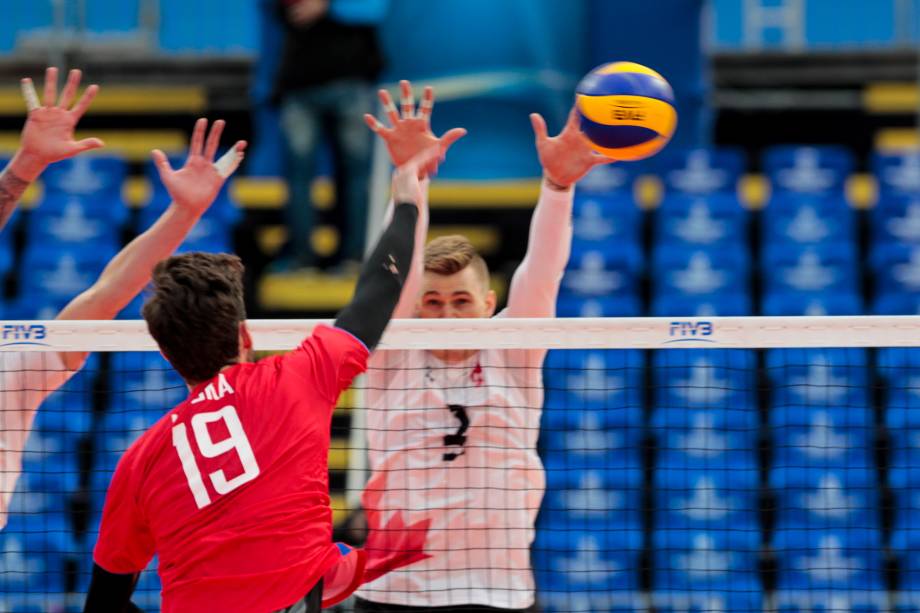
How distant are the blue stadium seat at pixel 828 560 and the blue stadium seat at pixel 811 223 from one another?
2.54 meters

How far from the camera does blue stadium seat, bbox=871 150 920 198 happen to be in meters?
10.4

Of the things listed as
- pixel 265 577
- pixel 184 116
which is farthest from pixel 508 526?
pixel 184 116

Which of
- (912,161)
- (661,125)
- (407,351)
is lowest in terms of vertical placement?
(407,351)

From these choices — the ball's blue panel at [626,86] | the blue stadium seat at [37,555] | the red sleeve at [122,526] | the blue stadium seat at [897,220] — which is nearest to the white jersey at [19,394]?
the red sleeve at [122,526]

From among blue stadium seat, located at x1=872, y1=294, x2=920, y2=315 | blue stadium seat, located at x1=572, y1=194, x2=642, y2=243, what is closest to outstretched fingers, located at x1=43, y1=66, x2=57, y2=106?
blue stadium seat, located at x1=572, y1=194, x2=642, y2=243

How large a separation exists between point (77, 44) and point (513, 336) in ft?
30.8

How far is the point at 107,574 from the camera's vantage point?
3549 millimetres

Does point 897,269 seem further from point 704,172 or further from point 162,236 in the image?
point 162,236

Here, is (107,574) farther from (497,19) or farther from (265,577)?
(497,19)

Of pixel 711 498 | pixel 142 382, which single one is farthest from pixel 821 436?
pixel 142 382

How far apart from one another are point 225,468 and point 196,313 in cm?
40

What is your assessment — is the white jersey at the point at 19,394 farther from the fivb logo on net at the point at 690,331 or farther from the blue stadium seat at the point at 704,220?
the blue stadium seat at the point at 704,220

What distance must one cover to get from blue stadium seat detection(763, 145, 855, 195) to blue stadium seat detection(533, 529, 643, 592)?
3606 millimetres

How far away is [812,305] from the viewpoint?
9.16 m
